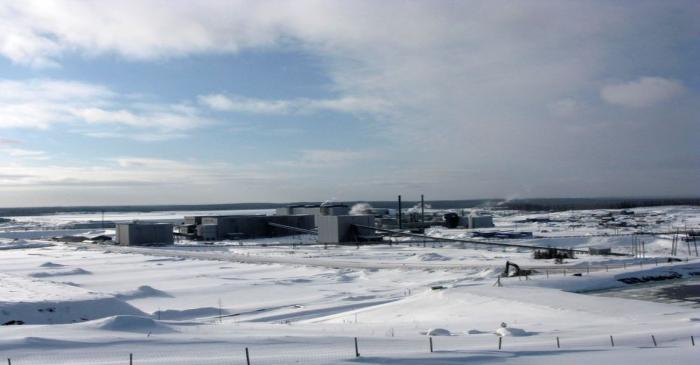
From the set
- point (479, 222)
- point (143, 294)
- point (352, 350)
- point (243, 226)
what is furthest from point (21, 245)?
point (352, 350)

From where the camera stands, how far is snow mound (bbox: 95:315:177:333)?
55.1 ft

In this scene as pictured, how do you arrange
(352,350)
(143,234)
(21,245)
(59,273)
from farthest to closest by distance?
(21,245) < (143,234) < (59,273) < (352,350)

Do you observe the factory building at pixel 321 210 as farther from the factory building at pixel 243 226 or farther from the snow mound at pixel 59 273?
the snow mound at pixel 59 273

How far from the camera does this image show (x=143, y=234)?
67062mm

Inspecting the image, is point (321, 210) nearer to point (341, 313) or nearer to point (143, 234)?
point (143, 234)

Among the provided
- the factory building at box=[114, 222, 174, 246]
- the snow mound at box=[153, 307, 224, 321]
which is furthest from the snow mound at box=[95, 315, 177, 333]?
the factory building at box=[114, 222, 174, 246]

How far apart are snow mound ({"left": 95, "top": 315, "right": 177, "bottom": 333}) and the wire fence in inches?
130

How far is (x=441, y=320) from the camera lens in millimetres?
21719

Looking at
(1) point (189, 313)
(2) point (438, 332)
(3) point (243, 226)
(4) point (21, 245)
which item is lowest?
(1) point (189, 313)

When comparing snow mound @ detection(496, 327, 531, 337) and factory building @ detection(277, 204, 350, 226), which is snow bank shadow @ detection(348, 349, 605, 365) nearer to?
snow mound @ detection(496, 327, 531, 337)

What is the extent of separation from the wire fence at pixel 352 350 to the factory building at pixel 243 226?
59.0 m

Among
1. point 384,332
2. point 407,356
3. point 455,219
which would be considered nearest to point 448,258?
point 384,332

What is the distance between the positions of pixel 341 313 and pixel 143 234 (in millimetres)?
47934

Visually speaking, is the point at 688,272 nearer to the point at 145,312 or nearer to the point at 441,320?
the point at 441,320
